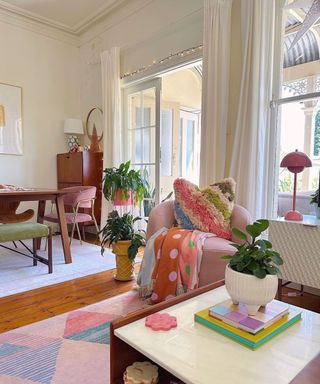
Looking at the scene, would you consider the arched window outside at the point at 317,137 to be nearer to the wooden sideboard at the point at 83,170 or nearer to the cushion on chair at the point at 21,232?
the cushion on chair at the point at 21,232

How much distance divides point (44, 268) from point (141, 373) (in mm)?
2241

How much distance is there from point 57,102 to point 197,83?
2.45 meters

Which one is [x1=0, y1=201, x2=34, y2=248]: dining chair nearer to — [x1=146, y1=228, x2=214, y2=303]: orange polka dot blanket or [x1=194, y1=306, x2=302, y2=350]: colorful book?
[x1=146, y1=228, x2=214, y2=303]: orange polka dot blanket

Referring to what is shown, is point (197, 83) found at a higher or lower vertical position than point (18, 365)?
higher

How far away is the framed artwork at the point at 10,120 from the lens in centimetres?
406

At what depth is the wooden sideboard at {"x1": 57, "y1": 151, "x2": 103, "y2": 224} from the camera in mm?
4098

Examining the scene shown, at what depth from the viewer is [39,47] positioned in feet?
14.3

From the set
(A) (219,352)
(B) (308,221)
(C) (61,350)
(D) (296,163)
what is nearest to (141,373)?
(A) (219,352)

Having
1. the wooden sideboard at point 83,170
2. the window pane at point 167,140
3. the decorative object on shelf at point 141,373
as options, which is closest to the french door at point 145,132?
the wooden sideboard at point 83,170

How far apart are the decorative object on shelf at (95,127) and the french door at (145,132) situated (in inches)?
23.1

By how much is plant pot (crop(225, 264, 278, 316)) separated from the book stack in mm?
55

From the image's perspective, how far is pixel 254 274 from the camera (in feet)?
3.17

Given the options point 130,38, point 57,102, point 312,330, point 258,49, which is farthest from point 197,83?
point 312,330

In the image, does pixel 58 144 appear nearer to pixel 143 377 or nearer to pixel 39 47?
pixel 39 47
